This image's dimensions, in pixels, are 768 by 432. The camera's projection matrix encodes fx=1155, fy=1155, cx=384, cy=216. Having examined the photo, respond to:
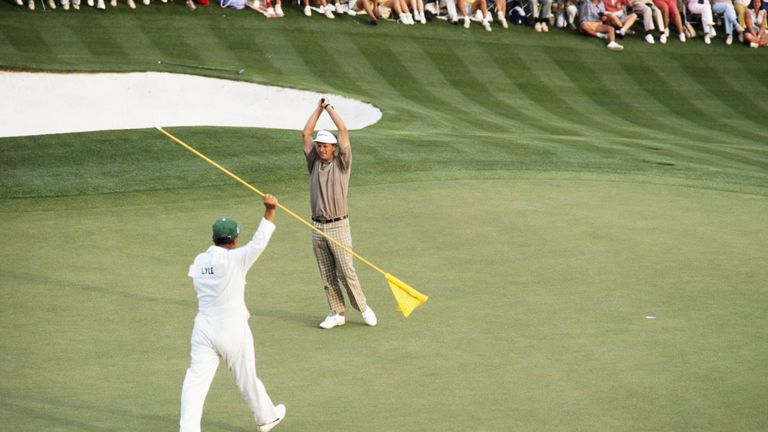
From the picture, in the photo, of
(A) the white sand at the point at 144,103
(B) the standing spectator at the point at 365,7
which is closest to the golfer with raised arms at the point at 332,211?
(A) the white sand at the point at 144,103

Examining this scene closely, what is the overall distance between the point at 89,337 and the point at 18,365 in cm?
102

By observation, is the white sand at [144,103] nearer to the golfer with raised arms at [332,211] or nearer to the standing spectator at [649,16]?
the standing spectator at [649,16]

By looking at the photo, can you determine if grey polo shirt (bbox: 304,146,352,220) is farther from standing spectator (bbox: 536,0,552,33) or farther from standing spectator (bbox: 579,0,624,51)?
standing spectator (bbox: 579,0,624,51)

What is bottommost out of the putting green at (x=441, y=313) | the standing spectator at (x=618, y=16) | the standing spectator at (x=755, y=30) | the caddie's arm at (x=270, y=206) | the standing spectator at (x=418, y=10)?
the putting green at (x=441, y=313)

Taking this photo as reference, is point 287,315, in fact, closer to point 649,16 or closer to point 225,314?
point 225,314

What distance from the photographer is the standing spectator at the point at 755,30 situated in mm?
34531

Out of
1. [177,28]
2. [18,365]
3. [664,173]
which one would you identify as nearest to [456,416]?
[18,365]

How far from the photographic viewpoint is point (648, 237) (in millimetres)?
16703

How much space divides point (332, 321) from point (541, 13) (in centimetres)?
2251

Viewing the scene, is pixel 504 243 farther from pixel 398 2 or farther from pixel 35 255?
pixel 398 2

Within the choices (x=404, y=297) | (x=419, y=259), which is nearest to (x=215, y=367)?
(x=404, y=297)

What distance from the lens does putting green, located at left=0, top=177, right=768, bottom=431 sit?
10750 millimetres

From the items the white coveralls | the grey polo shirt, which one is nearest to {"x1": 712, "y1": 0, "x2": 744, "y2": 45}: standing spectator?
the grey polo shirt

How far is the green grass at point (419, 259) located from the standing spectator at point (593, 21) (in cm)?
456
